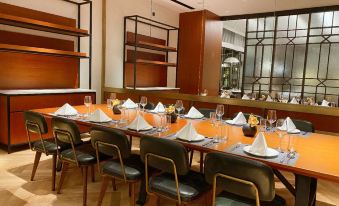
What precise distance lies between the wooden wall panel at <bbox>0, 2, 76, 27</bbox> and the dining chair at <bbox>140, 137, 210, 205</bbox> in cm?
332

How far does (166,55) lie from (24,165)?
4.30 m

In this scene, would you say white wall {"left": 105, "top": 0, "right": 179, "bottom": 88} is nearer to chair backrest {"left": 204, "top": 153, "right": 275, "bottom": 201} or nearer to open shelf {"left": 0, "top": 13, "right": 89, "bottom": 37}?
open shelf {"left": 0, "top": 13, "right": 89, "bottom": 37}

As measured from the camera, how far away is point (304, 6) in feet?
18.3

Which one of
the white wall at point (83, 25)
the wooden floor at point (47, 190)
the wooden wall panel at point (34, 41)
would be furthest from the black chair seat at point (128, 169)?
the white wall at point (83, 25)

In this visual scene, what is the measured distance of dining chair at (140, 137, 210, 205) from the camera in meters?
1.69

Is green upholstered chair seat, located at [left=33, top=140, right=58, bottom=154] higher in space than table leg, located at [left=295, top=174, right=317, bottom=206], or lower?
lower

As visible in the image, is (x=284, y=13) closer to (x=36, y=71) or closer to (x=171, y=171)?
(x=36, y=71)

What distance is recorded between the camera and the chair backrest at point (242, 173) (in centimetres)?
141

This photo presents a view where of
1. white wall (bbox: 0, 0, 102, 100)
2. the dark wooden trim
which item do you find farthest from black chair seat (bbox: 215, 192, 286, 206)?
the dark wooden trim

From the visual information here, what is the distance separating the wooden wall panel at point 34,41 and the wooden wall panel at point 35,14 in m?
0.28

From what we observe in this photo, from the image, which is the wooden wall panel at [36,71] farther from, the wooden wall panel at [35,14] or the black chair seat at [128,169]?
the black chair seat at [128,169]

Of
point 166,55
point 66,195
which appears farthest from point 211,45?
point 66,195

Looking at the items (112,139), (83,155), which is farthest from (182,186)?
(83,155)

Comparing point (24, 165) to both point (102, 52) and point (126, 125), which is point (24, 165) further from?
point (102, 52)
